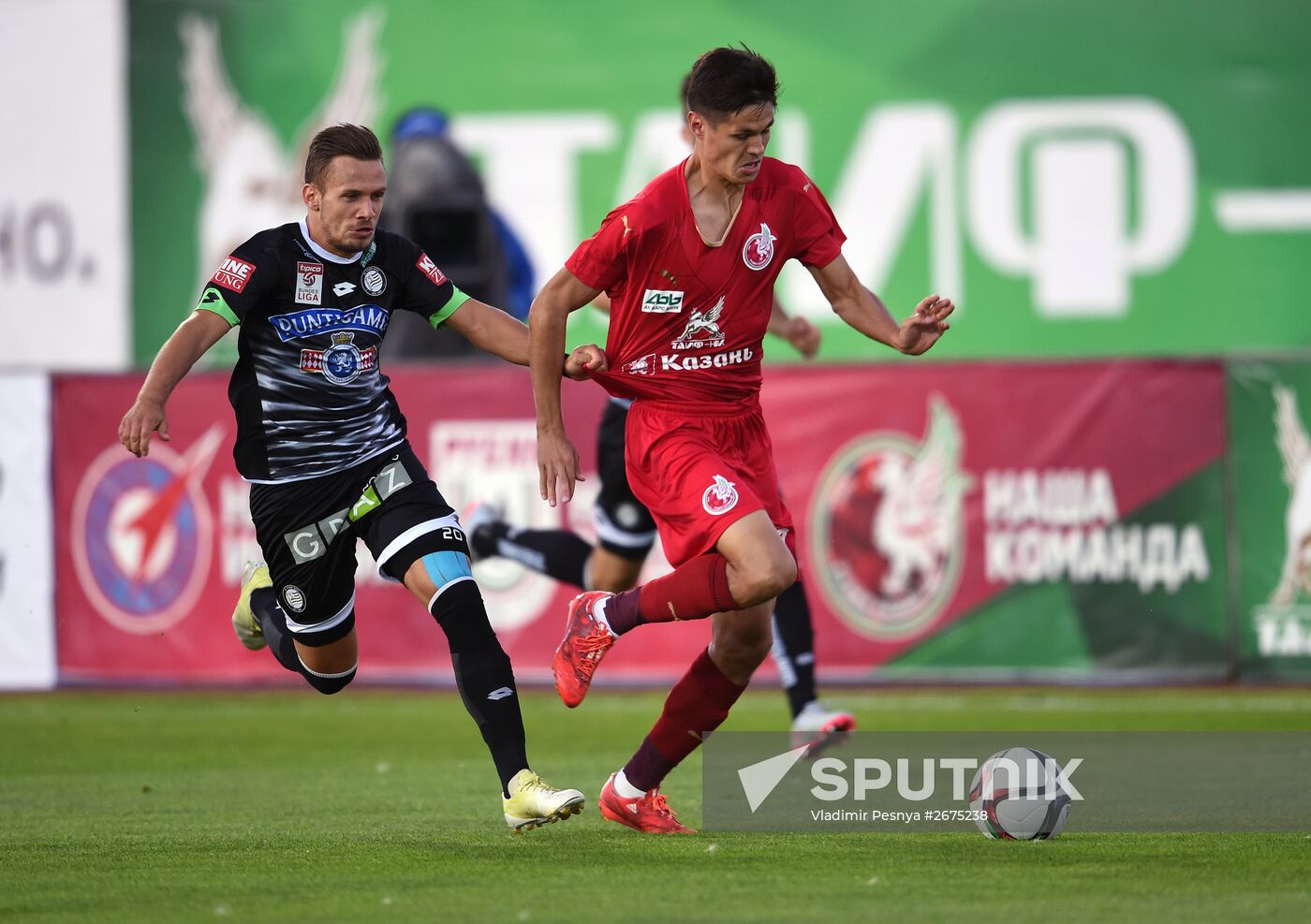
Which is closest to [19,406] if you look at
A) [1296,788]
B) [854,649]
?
[854,649]

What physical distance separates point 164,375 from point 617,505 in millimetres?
2844

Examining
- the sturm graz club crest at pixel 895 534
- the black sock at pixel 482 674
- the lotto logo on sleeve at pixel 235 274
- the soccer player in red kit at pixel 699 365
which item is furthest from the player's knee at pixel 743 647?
the sturm graz club crest at pixel 895 534

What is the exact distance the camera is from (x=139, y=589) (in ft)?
37.6

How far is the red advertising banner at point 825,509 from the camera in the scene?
11023mm

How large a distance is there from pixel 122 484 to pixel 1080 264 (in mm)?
8562

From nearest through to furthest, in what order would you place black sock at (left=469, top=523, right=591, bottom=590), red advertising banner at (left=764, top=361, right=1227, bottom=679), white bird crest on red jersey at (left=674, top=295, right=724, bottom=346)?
white bird crest on red jersey at (left=674, top=295, right=724, bottom=346)
black sock at (left=469, top=523, right=591, bottom=590)
red advertising banner at (left=764, top=361, right=1227, bottom=679)

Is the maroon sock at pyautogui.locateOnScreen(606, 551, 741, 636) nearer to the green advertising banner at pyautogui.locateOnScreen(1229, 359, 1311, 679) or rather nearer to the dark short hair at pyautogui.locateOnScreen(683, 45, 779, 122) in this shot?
the dark short hair at pyautogui.locateOnScreen(683, 45, 779, 122)

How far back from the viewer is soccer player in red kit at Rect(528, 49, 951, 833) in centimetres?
594

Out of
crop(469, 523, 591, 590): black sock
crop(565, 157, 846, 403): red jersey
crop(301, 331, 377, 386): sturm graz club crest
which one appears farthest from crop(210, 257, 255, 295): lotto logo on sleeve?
crop(469, 523, 591, 590): black sock

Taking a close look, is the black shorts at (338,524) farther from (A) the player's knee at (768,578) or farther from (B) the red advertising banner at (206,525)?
(B) the red advertising banner at (206,525)

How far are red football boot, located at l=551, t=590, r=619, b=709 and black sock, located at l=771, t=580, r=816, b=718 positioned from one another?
2.04 meters

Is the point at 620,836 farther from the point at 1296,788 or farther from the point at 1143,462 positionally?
the point at 1143,462

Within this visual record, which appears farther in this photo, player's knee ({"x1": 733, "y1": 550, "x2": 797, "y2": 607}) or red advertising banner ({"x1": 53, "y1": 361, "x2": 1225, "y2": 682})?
red advertising banner ({"x1": 53, "y1": 361, "x2": 1225, "y2": 682})

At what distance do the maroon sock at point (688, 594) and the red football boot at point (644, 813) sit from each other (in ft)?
1.86
